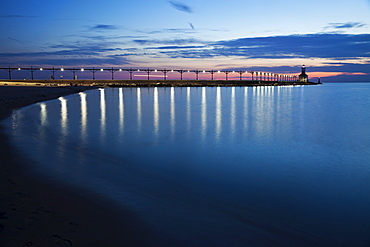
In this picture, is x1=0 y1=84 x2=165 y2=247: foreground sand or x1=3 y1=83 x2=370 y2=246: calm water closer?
x1=0 y1=84 x2=165 y2=247: foreground sand

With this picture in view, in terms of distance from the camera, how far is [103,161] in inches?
359

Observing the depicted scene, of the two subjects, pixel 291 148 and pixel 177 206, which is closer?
pixel 177 206

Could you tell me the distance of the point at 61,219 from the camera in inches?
182

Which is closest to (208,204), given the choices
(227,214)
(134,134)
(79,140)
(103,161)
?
(227,214)

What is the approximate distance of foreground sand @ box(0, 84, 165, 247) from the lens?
405cm

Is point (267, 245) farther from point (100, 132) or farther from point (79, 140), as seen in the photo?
point (100, 132)

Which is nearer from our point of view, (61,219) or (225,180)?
(61,219)

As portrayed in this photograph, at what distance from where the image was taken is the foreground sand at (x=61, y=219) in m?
4.05

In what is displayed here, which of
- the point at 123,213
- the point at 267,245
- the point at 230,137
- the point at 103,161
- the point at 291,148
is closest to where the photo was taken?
the point at 267,245

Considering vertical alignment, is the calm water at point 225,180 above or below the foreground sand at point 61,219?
below

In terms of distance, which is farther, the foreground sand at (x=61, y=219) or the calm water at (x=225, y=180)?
the calm water at (x=225, y=180)

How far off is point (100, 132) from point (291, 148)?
863 centimetres

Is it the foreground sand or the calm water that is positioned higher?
the foreground sand

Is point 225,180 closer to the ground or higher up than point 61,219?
closer to the ground
